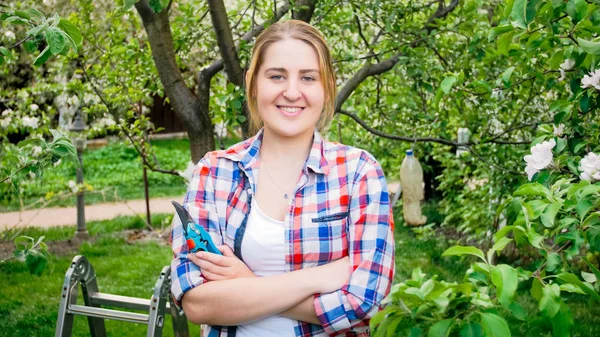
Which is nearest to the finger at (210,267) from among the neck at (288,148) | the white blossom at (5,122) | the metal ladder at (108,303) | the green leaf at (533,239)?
the neck at (288,148)

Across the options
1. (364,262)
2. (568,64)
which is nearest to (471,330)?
(364,262)

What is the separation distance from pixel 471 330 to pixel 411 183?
15.2ft

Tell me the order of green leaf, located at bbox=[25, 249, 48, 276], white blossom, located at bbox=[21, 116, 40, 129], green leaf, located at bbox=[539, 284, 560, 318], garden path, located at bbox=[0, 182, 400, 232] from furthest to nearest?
1. garden path, located at bbox=[0, 182, 400, 232]
2. white blossom, located at bbox=[21, 116, 40, 129]
3. green leaf, located at bbox=[25, 249, 48, 276]
4. green leaf, located at bbox=[539, 284, 560, 318]

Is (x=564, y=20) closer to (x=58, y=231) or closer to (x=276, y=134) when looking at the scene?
(x=276, y=134)

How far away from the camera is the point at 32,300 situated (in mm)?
6730

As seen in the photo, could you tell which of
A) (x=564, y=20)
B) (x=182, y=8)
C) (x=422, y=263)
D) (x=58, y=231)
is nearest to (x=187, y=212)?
(x=564, y=20)

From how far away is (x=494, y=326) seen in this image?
1549 millimetres

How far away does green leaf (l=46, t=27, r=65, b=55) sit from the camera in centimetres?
257

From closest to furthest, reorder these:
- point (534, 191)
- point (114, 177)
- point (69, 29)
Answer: point (534, 191)
point (69, 29)
point (114, 177)

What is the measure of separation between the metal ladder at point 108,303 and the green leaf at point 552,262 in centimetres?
202

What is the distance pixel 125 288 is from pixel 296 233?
197 inches

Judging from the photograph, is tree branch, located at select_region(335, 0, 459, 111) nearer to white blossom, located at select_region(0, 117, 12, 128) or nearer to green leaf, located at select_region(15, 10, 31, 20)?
green leaf, located at select_region(15, 10, 31, 20)

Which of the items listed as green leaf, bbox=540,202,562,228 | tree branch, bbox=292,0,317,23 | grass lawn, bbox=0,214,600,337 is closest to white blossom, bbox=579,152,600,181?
green leaf, bbox=540,202,562,228

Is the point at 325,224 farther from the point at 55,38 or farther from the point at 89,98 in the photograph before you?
the point at 89,98
